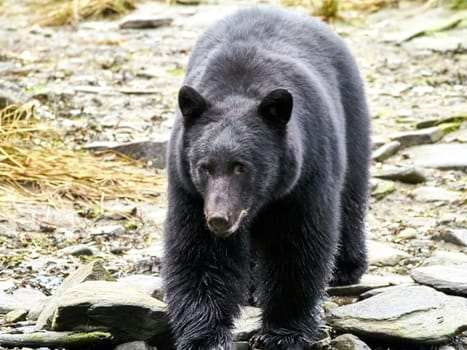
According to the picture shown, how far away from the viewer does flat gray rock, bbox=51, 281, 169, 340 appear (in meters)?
5.40

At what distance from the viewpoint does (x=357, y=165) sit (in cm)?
693

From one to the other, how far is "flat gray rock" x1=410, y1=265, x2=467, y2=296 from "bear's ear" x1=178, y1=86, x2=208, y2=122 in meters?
1.99

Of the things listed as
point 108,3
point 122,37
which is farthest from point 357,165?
point 108,3

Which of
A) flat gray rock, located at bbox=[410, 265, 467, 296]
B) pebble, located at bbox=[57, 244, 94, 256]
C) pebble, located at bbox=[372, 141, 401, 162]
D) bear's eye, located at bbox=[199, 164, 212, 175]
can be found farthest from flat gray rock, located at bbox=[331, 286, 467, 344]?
pebble, located at bbox=[372, 141, 401, 162]

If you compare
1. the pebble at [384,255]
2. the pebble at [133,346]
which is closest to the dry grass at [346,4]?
the pebble at [384,255]

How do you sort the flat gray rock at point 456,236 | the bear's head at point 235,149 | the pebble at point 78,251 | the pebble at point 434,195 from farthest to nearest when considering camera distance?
the pebble at point 434,195 → the flat gray rock at point 456,236 → the pebble at point 78,251 → the bear's head at point 235,149

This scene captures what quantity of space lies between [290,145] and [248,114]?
28 cm

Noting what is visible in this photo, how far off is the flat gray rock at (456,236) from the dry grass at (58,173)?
254 centimetres

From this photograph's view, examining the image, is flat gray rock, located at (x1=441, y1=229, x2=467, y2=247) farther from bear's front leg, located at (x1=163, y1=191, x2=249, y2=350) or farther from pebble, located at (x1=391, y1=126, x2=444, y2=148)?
bear's front leg, located at (x1=163, y1=191, x2=249, y2=350)

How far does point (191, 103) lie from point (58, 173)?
3.82 metres

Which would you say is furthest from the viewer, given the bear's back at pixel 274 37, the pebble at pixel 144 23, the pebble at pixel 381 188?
the pebble at pixel 144 23

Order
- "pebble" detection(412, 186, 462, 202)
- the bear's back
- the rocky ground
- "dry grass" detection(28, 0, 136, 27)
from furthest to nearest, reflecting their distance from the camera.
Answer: "dry grass" detection(28, 0, 136, 27), "pebble" detection(412, 186, 462, 202), the bear's back, the rocky ground

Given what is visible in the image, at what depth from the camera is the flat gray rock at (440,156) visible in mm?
9375

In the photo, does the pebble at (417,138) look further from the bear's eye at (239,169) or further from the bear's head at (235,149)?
the bear's eye at (239,169)
